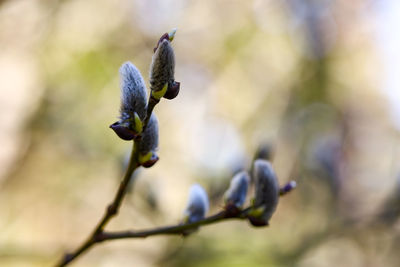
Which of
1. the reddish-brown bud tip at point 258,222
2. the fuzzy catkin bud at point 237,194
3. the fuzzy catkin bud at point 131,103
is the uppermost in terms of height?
the fuzzy catkin bud at point 131,103

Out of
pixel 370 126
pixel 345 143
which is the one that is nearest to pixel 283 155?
pixel 345 143

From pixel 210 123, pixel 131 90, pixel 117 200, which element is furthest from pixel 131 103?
pixel 210 123

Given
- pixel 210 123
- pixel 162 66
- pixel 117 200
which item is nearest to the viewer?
pixel 162 66

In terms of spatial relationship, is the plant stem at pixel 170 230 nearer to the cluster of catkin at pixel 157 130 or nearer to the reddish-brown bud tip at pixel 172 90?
the cluster of catkin at pixel 157 130

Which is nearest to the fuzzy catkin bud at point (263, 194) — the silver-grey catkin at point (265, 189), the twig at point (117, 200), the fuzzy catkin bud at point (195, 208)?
the silver-grey catkin at point (265, 189)

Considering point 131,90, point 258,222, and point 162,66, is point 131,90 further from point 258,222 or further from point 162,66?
point 258,222

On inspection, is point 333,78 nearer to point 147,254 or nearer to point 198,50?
point 198,50
